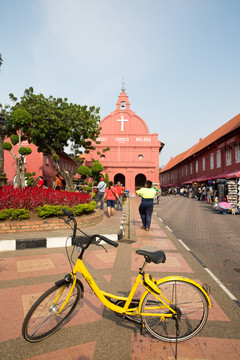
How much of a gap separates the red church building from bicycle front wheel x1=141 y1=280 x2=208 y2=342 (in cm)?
3357

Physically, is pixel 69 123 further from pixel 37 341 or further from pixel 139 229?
pixel 37 341

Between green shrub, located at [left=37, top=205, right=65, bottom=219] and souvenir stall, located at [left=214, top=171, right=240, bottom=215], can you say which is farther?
souvenir stall, located at [left=214, top=171, right=240, bottom=215]

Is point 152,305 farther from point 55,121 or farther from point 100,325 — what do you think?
point 55,121

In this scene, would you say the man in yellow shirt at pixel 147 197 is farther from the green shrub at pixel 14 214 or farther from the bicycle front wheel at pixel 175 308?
the bicycle front wheel at pixel 175 308

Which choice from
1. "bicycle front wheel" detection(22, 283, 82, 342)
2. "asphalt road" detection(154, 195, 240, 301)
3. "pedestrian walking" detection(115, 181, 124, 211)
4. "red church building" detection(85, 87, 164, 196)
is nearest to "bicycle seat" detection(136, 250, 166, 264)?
"bicycle front wheel" detection(22, 283, 82, 342)

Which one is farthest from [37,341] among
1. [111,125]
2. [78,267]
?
[111,125]

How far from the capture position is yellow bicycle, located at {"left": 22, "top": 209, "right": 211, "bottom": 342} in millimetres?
2371

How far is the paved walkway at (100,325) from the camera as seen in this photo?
7.33ft

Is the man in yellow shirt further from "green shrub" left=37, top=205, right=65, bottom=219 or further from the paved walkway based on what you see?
the paved walkway

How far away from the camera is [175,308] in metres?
2.42

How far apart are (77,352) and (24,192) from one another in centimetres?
641

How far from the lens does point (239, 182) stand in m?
15.2

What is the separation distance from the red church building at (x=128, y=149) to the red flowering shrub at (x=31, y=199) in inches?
1089

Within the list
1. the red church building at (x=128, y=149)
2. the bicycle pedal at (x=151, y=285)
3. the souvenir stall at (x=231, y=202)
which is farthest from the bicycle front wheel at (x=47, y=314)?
the red church building at (x=128, y=149)
